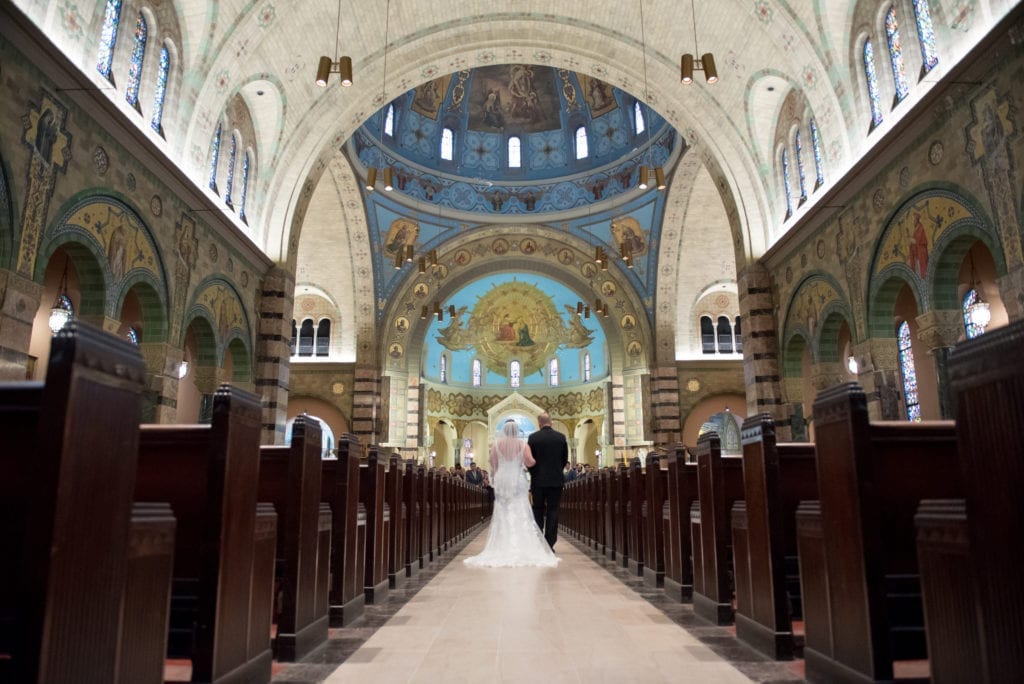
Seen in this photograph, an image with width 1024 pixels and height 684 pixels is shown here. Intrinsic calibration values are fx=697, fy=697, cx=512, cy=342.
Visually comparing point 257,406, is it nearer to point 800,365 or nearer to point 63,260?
point 63,260

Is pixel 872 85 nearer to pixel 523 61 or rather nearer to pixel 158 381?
pixel 523 61

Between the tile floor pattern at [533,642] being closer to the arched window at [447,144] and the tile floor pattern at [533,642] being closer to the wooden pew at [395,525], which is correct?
the wooden pew at [395,525]

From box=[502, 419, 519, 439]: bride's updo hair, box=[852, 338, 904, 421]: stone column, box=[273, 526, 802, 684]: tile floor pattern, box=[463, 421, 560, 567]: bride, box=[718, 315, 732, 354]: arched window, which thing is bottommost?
box=[273, 526, 802, 684]: tile floor pattern

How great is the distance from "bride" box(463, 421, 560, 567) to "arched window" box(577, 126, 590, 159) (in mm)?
18880

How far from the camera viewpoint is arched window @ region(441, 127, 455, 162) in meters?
26.1

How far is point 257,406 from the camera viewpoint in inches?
126

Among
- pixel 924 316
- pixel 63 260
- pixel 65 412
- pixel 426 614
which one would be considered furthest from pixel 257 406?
pixel 63 260

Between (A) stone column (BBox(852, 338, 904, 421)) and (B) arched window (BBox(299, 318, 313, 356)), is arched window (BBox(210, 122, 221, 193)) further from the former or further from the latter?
(B) arched window (BBox(299, 318, 313, 356))

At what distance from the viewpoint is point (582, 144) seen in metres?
26.5

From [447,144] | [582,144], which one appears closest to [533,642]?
[447,144]

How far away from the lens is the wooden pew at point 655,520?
6602 mm

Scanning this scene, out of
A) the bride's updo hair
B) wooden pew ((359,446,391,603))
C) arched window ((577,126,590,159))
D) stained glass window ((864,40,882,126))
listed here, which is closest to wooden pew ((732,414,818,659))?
wooden pew ((359,446,391,603))

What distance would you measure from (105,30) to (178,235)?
332 cm

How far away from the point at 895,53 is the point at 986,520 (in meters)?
11.4
